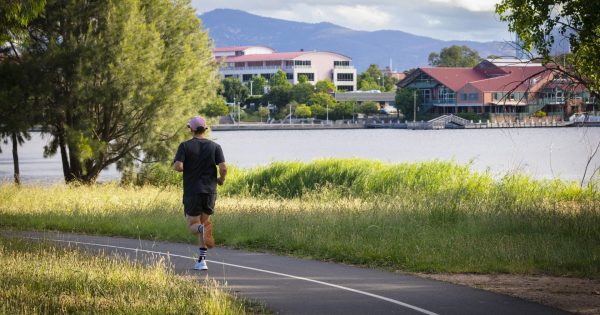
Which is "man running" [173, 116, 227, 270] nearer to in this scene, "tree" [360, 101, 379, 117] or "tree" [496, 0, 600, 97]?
"tree" [496, 0, 600, 97]

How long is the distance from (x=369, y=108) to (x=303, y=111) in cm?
1557

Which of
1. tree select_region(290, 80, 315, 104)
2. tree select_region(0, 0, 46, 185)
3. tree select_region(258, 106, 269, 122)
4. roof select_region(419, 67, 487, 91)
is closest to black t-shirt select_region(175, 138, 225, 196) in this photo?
tree select_region(0, 0, 46, 185)

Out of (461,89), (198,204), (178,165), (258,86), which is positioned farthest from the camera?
(258,86)

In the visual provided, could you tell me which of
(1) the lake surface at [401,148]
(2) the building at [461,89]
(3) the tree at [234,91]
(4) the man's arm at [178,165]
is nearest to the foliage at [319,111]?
(1) the lake surface at [401,148]

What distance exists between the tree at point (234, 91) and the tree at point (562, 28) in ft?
508

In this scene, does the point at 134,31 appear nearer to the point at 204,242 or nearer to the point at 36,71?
the point at 36,71

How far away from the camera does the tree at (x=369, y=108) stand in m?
181

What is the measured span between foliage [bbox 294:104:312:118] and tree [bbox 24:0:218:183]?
128865 mm

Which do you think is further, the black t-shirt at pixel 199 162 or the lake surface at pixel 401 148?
the lake surface at pixel 401 148

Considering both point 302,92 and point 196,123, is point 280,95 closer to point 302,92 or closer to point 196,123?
point 302,92

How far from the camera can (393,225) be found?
20.0 meters

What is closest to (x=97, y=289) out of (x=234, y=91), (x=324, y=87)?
(x=234, y=91)

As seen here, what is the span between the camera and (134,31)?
3762 cm

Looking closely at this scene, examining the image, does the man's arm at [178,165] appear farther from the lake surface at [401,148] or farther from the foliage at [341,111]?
the foliage at [341,111]
